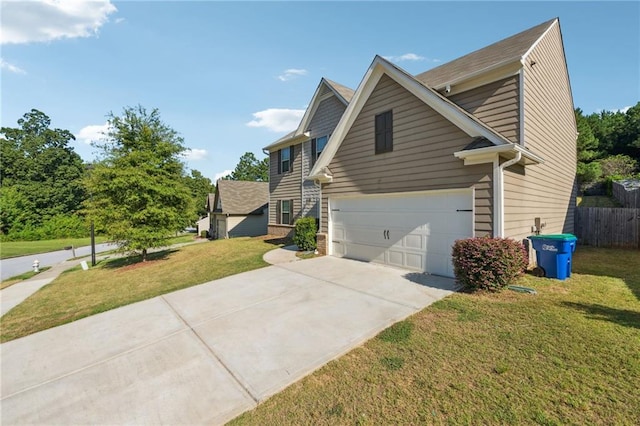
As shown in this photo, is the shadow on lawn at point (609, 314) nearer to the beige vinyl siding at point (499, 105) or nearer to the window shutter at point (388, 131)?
the beige vinyl siding at point (499, 105)

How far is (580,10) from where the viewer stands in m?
8.92

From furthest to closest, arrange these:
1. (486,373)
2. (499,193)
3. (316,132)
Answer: (316,132) → (499,193) → (486,373)

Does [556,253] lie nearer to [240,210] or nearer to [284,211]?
[284,211]

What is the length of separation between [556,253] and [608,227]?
8449mm

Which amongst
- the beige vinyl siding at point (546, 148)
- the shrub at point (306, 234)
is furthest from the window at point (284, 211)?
the beige vinyl siding at point (546, 148)

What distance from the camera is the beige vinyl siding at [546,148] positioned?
23.1ft

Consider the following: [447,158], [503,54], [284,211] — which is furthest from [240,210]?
[503,54]

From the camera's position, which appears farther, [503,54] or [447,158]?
[503,54]

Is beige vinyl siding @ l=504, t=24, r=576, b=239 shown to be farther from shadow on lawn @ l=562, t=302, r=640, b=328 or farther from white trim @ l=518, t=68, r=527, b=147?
shadow on lawn @ l=562, t=302, r=640, b=328

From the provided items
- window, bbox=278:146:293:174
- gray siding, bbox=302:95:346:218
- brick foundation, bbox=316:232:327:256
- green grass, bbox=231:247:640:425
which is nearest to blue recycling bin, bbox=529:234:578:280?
green grass, bbox=231:247:640:425

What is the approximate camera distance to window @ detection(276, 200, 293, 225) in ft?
54.8

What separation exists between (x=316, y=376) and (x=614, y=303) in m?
5.71

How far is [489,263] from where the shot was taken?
5539 millimetres

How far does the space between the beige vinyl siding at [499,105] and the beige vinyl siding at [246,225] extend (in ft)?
69.0
